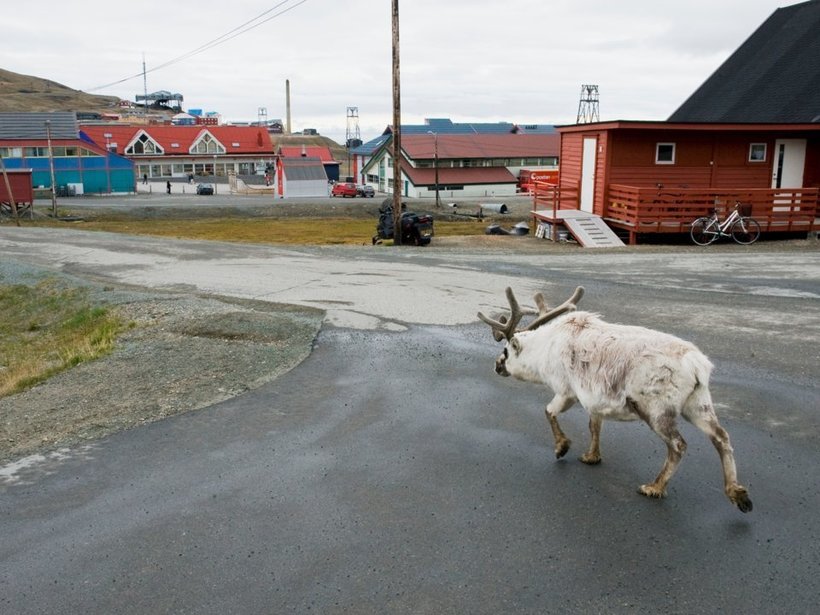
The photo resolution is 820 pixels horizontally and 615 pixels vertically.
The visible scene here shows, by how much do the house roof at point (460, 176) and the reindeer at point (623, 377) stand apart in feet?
214

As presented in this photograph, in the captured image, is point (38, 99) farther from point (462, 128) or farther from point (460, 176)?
point (460, 176)

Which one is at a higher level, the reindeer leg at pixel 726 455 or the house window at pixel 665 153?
the house window at pixel 665 153

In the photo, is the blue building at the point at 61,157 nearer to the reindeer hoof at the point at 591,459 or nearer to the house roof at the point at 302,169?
the house roof at the point at 302,169

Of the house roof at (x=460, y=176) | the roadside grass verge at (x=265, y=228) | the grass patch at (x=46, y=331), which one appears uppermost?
the house roof at (x=460, y=176)

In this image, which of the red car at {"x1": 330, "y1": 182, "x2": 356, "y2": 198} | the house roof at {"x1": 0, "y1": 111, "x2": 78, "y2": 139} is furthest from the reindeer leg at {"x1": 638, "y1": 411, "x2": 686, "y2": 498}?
the house roof at {"x1": 0, "y1": 111, "x2": 78, "y2": 139}

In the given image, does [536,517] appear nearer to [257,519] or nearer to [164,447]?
[257,519]

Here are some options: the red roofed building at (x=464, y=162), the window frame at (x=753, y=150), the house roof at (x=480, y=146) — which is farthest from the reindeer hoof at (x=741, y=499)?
the house roof at (x=480, y=146)

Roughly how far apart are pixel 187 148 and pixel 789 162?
267 ft

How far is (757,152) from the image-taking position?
89.7ft

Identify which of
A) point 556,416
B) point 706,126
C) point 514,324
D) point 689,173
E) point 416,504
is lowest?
point 416,504

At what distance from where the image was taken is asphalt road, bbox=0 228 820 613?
4.79m

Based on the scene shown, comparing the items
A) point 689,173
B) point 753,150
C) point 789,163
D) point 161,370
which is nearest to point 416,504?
point 161,370

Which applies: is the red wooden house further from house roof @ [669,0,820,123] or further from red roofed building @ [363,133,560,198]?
red roofed building @ [363,133,560,198]

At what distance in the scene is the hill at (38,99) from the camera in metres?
163
